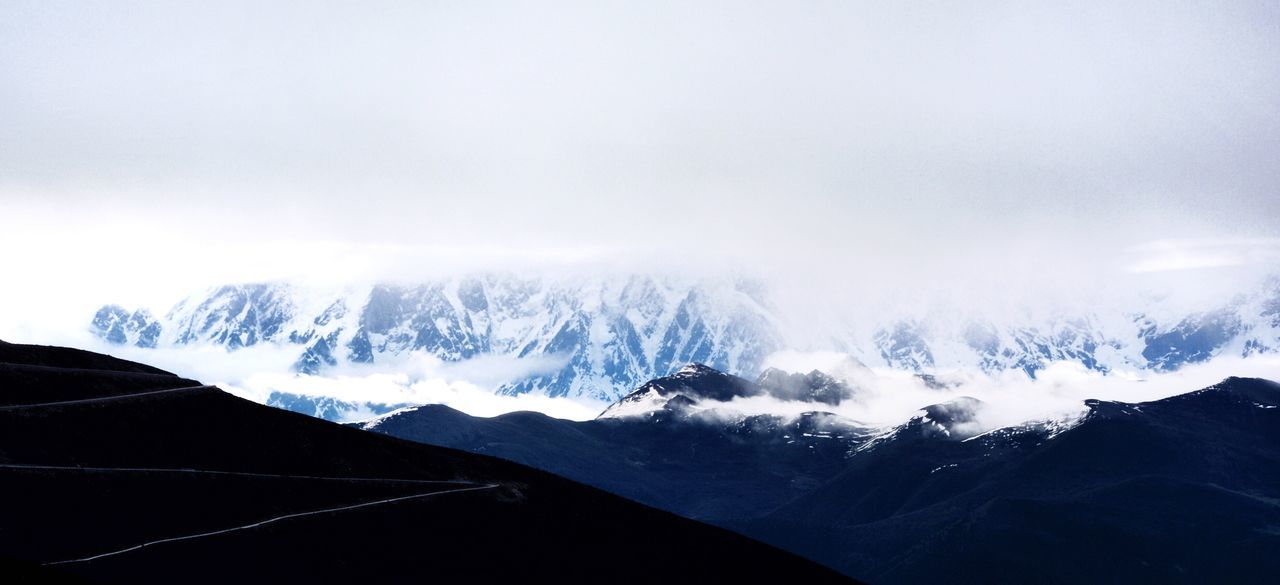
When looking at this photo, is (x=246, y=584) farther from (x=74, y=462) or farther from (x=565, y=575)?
(x=565, y=575)

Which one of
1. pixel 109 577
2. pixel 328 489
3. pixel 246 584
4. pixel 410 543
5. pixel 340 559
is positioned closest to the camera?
pixel 109 577

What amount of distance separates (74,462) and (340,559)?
107ft

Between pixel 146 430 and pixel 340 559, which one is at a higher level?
pixel 146 430

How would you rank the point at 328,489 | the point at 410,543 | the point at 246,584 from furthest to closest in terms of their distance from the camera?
the point at 328,489 < the point at 410,543 < the point at 246,584

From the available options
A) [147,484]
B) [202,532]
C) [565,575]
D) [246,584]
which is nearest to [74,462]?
[147,484]

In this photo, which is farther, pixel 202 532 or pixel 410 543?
pixel 410 543

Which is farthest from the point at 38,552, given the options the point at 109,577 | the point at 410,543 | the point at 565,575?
the point at 565,575

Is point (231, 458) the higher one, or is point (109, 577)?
point (231, 458)

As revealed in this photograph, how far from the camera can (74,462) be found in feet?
582

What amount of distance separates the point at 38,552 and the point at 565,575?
6903 cm

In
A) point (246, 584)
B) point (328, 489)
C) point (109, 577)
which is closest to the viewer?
point (109, 577)

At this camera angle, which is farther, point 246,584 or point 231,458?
point 231,458

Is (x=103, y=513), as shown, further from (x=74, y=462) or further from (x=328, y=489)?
(x=328, y=489)

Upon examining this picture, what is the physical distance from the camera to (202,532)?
168 metres
